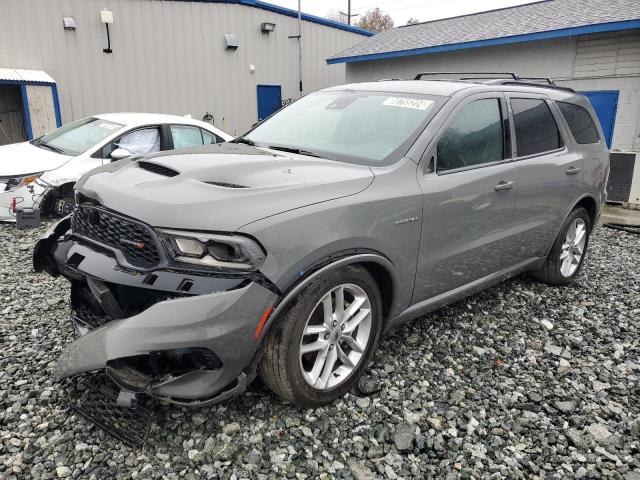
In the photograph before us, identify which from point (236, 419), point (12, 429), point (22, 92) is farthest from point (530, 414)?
point (22, 92)

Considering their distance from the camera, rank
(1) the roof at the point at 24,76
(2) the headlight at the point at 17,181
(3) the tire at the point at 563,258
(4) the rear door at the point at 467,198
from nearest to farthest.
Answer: (4) the rear door at the point at 467,198 < (3) the tire at the point at 563,258 < (2) the headlight at the point at 17,181 < (1) the roof at the point at 24,76

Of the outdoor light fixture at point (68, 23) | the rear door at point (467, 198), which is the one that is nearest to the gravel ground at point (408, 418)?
the rear door at point (467, 198)

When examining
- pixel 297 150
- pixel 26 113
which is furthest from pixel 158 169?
pixel 26 113

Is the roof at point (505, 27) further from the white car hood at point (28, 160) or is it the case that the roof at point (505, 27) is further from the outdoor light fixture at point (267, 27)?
the white car hood at point (28, 160)

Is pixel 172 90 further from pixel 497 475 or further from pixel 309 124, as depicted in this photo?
pixel 497 475

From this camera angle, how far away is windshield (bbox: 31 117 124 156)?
6.86 m

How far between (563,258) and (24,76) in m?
10.6

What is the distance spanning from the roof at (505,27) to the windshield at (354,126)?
8.18 meters

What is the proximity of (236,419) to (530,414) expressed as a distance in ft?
5.31

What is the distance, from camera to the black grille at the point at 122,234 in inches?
91.0

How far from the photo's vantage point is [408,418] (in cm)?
272

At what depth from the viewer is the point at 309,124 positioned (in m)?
3.67

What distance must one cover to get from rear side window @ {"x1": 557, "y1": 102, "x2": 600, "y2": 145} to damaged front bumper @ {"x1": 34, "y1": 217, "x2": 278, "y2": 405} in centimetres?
345

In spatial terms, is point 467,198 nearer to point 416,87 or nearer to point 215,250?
point 416,87
